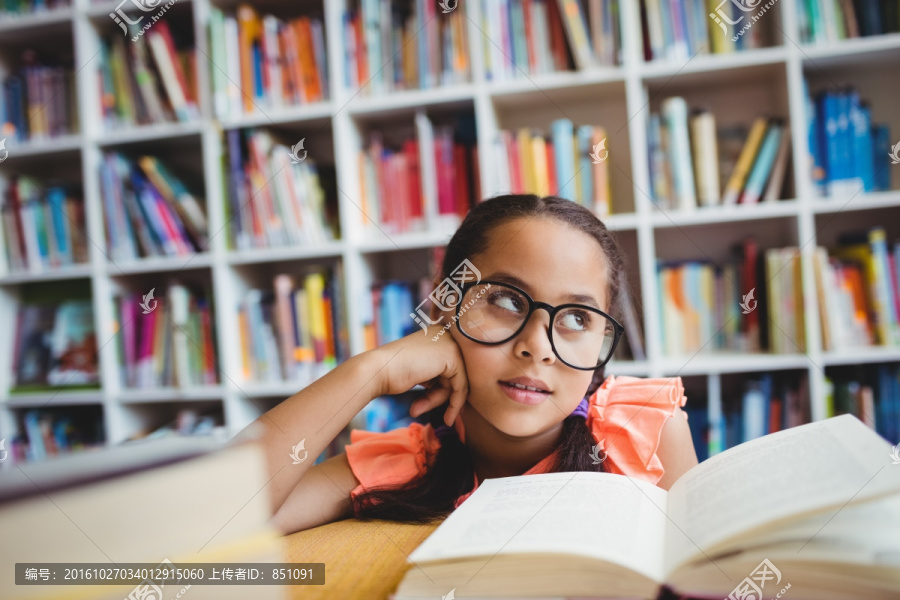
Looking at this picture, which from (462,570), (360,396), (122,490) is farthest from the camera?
(360,396)

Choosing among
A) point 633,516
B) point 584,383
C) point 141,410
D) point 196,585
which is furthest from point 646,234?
point 141,410

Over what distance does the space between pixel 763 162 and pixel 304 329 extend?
1.54 m

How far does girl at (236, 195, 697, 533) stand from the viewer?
30.0 inches

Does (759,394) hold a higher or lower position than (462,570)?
lower

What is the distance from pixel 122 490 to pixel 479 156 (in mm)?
1606

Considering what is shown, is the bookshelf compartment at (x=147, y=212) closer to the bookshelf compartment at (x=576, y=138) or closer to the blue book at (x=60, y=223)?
the blue book at (x=60, y=223)

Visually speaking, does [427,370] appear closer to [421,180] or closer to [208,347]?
[421,180]

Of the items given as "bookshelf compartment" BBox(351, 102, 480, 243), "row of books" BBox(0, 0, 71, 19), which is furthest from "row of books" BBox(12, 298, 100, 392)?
"bookshelf compartment" BBox(351, 102, 480, 243)

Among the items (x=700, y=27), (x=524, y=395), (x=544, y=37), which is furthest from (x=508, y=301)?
(x=700, y=27)

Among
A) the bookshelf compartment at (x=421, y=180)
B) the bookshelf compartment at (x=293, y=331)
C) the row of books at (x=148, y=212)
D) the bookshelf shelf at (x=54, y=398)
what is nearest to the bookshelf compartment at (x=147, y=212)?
the row of books at (x=148, y=212)

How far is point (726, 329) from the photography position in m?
1.74

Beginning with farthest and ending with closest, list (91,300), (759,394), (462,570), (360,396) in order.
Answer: (91,300)
(759,394)
(360,396)
(462,570)

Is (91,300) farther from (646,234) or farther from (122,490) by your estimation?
(122,490)

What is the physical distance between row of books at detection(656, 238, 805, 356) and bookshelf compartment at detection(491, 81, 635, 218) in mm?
328
